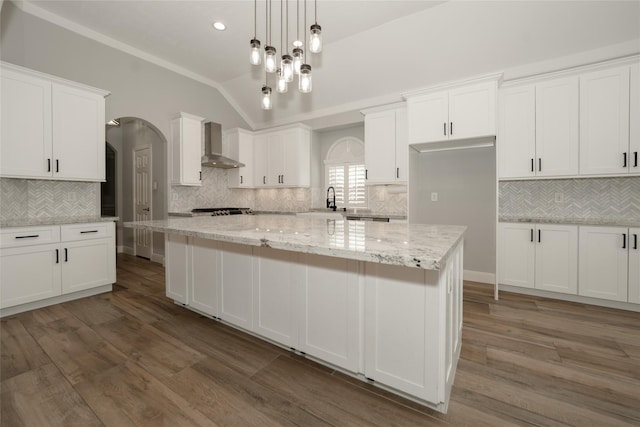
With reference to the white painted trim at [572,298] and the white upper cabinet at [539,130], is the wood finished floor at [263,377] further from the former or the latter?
the white upper cabinet at [539,130]

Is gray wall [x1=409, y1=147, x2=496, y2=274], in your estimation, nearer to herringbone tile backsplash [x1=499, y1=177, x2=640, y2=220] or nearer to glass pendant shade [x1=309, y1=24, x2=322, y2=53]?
herringbone tile backsplash [x1=499, y1=177, x2=640, y2=220]

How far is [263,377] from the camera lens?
6.07 ft

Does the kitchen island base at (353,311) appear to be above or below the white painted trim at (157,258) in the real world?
above

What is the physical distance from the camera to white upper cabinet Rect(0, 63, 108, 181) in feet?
9.58

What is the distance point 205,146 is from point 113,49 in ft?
6.09

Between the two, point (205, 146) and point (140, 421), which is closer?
point (140, 421)

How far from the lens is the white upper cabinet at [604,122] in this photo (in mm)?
2994

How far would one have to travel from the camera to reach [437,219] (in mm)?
4441

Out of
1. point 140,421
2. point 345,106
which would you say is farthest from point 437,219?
point 140,421

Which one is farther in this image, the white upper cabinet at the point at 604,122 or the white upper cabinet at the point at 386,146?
the white upper cabinet at the point at 386,146

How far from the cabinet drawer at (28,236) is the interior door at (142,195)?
7.75 feet

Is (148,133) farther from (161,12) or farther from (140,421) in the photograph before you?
(140,421)

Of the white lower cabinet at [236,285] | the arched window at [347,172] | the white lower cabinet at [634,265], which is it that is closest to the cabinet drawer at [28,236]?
the white lower cabinet at [236,285]

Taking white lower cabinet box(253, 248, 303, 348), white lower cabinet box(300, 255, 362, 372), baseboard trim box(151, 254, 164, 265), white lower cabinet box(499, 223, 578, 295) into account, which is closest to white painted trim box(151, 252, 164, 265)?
baseboard trim box(151, 254, 164, 265)
